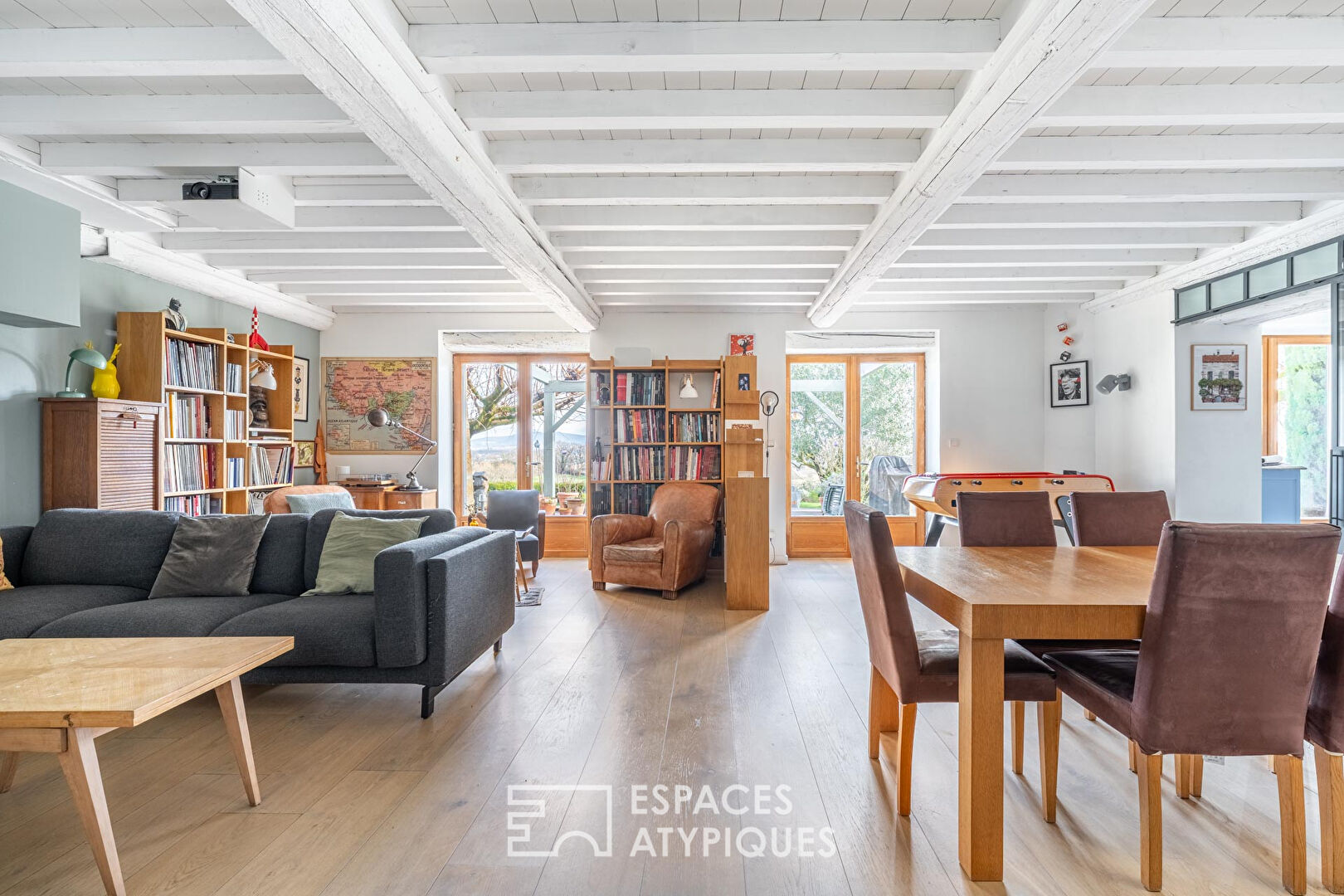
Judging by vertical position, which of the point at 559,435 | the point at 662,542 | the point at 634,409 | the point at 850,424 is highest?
the point at 634,409

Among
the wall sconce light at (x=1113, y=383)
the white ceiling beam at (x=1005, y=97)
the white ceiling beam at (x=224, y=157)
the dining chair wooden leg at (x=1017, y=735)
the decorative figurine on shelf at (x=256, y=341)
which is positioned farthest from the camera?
the wall sconce light at (x=1113, y=383)

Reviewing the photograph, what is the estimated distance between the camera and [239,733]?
7.19 ft

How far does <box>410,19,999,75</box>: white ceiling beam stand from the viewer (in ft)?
7.22

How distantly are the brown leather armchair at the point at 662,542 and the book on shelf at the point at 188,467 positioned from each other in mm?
2850

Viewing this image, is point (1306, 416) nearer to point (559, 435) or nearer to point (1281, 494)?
point (1281, 494)

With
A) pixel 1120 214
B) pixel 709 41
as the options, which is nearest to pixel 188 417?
pixel 709 41

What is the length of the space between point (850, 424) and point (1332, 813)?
558 centimetres

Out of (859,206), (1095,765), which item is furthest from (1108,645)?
(859,206)

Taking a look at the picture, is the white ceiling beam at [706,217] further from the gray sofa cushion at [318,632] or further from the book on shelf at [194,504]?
the book on shelf at [194,504]

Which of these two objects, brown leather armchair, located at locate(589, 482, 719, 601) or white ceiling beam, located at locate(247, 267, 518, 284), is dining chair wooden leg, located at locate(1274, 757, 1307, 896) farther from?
white ceiling beam, located at locate(247, 267, 518, 284)

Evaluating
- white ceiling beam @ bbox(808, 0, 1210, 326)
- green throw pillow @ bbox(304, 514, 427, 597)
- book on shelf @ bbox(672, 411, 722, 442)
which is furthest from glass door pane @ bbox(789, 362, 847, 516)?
green throw pillow @ bbox(304, 514, 427, 597)

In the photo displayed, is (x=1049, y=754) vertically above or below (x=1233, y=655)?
below

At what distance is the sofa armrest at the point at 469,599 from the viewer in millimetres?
2926

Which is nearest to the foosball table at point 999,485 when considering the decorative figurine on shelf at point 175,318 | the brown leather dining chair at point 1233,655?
the brown leather dining chair at point 1233,655
